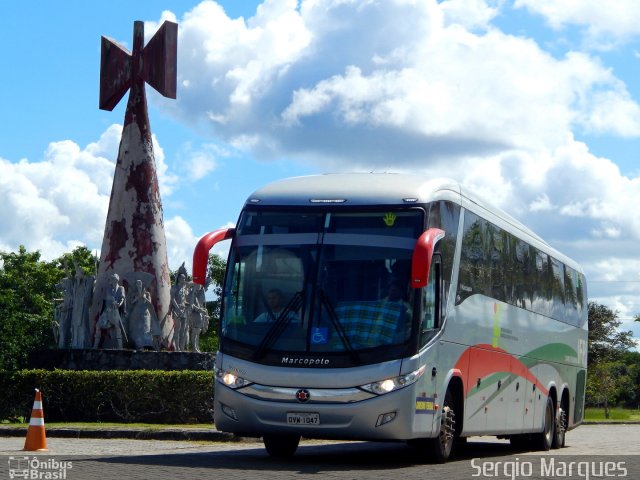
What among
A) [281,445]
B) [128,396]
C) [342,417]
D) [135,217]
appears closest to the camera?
[342,417]

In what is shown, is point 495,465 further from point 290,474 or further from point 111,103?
point 111,103

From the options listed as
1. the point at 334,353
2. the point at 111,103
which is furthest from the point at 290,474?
the point at 111,103

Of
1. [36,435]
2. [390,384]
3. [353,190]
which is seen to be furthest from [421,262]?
[36,435]

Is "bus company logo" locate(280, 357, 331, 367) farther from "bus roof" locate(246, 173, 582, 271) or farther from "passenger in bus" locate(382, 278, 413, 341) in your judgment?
"bus roof" locate(246, 173, 582, 271)

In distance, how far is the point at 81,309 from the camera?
32406 mm

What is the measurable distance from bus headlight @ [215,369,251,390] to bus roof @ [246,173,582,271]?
7.33 ft

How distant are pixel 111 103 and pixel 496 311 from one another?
16.3 metres

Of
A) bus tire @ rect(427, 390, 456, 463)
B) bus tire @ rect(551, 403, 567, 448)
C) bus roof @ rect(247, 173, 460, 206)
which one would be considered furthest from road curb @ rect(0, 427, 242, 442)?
bus roof @ rect(247, 173, 460, 206)

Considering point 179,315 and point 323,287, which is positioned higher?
point 179,315

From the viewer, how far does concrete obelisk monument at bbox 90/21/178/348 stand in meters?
31.2

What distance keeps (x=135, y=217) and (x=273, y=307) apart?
53.2 ft

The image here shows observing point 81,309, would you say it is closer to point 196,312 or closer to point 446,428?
point 196,312

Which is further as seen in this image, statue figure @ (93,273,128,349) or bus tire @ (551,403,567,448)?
statue figure @ (93,273,128,349)

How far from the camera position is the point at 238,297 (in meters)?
15.7
